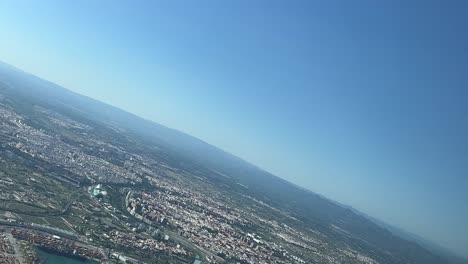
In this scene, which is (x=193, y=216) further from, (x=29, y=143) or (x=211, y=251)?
(x=29, y=143)

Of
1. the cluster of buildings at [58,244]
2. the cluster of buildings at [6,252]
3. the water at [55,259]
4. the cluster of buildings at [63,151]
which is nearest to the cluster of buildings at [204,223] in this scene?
the cluster of buildings at [63,151]

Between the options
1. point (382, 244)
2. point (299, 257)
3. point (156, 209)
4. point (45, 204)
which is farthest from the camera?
point (382, 244)

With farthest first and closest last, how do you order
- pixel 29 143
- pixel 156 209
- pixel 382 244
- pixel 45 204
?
pixel 382 244
pixel 29 143
pixel 156 209
pixel 45 204

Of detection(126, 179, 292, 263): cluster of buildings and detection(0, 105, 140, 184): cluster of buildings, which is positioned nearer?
detection(126, 179, 292, 263): cluster of buildings

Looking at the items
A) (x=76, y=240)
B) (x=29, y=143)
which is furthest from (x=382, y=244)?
(x=76, y=240)

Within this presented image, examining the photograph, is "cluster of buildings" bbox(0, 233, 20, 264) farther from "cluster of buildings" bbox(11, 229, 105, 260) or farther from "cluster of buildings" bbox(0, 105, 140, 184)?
"cluster of buildings" bbox(0, 105, 140, 184)

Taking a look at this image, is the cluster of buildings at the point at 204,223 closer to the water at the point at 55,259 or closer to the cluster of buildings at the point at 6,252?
the water at the point at 55,259

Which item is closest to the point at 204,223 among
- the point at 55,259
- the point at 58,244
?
the point at 58,244

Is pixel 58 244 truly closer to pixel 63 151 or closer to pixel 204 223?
pixel 204 223

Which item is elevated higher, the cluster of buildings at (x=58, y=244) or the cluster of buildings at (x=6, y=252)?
the cluster of buildings at (x=58, y=244)

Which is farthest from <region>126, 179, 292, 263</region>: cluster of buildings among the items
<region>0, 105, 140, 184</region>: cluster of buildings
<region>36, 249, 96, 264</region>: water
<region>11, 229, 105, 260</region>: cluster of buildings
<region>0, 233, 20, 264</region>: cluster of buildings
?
<region>0, 233, 20, 264</region>: cluster of buildings

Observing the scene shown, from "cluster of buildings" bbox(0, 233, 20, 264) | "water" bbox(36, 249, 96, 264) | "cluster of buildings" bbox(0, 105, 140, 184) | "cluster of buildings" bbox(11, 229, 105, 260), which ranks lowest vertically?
"water" bbox(36, 249, 96, 264)
